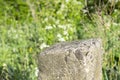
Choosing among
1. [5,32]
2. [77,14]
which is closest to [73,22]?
[77,14]

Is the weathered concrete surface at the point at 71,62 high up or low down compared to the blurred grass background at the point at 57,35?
up

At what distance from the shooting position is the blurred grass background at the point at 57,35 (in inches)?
152

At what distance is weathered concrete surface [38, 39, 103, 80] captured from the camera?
2195 mm

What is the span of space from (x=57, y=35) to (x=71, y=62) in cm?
240

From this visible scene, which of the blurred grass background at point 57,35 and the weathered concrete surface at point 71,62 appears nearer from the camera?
the weathered concrete surface at point 71,62

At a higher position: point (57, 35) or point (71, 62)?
point (71, 62)

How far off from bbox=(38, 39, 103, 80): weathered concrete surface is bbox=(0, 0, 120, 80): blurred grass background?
1.12 metres

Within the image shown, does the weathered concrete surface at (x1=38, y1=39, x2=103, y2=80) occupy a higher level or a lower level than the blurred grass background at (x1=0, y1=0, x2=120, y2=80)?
higher

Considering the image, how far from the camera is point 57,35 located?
4594 mm

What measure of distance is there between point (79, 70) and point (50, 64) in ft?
0.57

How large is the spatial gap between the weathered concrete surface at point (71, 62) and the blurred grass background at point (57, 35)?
1.12 metres

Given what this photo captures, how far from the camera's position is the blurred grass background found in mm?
3863

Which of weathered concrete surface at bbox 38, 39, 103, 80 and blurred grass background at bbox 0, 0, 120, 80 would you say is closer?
weathered concrete surface at bbox 38, 39, 103, 80

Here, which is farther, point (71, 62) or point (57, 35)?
point (57, 35)
